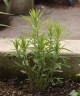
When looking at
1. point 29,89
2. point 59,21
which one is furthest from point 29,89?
point 59,21

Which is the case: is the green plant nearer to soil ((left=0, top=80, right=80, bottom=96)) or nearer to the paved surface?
soil ((left=0, top=80, right=80, bottom=96))

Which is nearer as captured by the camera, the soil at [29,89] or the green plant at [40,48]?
the green plant at [40,48]

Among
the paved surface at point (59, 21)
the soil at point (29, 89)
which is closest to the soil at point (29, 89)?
the soil at point (29, 89)

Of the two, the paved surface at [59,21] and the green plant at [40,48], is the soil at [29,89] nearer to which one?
the green plant at [40,48]

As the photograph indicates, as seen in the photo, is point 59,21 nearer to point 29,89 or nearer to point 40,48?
point 29,89

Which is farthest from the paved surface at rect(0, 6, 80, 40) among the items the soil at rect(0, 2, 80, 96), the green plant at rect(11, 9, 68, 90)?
the green plant at rect(11, 9, 68, 90)

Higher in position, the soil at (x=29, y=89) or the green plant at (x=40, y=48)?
the green plant at (x=40, y=48)
